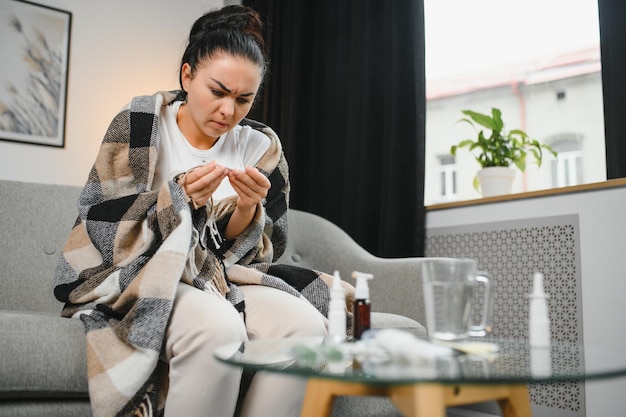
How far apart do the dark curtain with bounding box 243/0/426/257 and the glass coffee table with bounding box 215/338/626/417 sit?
4.68 feet

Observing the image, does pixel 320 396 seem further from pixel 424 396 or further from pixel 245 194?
pixel 245 194

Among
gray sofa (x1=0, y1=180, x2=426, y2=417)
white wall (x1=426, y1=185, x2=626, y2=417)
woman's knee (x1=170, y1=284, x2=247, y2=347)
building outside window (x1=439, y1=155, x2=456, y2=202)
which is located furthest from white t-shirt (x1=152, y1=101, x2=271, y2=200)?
building outside window (x1=439, y1=155, x2=456, y2=202)

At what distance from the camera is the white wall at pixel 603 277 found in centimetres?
177

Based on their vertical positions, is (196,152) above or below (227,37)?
below

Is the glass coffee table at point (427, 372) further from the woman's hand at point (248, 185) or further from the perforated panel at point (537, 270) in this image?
the perforated panel at point (537, 270)

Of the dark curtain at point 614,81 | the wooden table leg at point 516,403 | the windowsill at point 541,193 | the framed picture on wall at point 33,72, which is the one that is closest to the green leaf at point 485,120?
the windowsill at point 541,193

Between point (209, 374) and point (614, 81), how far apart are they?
149 centimetres

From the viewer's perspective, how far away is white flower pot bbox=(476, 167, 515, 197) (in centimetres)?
221

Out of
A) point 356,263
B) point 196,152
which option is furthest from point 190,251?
point 356,263

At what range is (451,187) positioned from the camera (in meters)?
2.57

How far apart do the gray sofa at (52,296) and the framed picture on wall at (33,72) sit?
0.77 metres

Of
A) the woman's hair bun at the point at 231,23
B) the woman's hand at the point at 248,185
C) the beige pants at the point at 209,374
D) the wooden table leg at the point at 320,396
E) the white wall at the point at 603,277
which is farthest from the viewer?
the white wall at the point at 603,277

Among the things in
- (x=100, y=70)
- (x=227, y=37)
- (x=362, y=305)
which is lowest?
(x=362, y=305)

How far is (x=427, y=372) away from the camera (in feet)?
2.32
